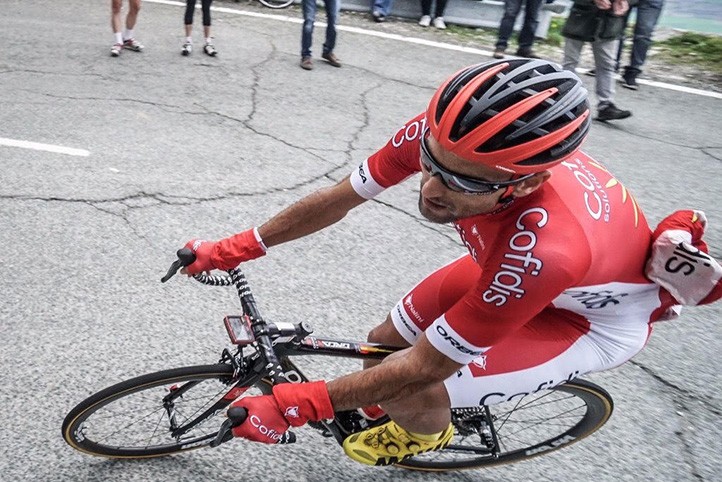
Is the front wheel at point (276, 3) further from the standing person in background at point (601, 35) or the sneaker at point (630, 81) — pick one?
the sneaker at point (630, 81)

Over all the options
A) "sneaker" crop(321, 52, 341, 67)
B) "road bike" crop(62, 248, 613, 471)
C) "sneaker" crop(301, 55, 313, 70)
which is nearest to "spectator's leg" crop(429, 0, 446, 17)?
"sneaker" crop(321, 52, 341, 67)

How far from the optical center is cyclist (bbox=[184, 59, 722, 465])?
1853 mm

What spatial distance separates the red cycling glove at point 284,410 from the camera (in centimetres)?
203

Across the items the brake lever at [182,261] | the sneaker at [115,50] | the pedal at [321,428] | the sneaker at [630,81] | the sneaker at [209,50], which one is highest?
the sneaker at [630,81]

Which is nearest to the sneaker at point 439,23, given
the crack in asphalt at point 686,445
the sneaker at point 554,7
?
the sneaker at point 554,7

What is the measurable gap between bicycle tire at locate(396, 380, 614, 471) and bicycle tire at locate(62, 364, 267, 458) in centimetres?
87

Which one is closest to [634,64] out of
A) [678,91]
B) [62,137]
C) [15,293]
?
[678,91]

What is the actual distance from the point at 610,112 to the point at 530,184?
218 inches

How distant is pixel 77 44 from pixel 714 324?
7.16 m

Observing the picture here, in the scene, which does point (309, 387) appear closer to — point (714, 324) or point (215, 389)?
point (215, 389)

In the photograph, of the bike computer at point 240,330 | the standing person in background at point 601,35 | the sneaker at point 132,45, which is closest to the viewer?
the bike computer at point 240,330

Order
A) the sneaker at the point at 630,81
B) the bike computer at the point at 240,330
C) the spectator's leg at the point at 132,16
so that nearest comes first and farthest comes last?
the bike computer at the point at 240,330 < the spectator's leg at the point at 132,16 < the sneaker at the point at 630,81

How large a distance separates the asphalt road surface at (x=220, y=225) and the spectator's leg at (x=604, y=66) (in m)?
0.46

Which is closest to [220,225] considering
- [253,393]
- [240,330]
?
[253,393]
